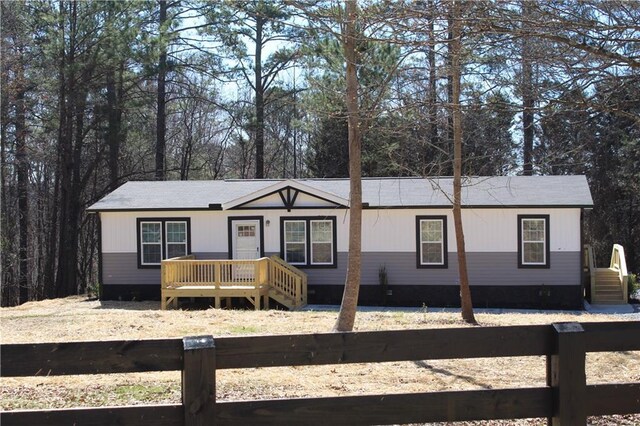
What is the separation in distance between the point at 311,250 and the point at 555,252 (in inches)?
286

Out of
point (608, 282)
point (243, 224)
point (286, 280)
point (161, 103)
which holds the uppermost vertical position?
point (161, 103)

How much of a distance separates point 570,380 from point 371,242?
1643 centimetres

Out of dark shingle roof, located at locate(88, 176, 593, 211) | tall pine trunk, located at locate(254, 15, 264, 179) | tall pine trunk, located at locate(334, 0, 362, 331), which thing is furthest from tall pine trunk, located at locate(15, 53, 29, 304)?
tall pine trunk, located at locate(334, 0, 362, 331)

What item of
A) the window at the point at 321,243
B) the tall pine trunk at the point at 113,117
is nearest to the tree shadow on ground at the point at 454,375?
the window at the point at 321,243

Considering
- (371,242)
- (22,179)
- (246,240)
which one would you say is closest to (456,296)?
(371,242)

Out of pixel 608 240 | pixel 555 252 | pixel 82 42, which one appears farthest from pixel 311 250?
pixel 608 240

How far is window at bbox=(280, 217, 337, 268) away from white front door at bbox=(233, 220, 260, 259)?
834 millimetres

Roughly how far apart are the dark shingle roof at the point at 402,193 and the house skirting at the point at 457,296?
8.23 feet

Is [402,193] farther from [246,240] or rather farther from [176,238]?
[176,238]

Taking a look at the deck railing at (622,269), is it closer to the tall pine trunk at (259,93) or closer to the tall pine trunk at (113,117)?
the tall pine trunk at (259,93)

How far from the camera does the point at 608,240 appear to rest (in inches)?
1267

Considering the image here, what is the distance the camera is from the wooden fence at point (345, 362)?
334 centimetres

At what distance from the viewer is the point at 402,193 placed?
68.5 ft

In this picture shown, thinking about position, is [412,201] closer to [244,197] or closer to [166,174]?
[244,197]
